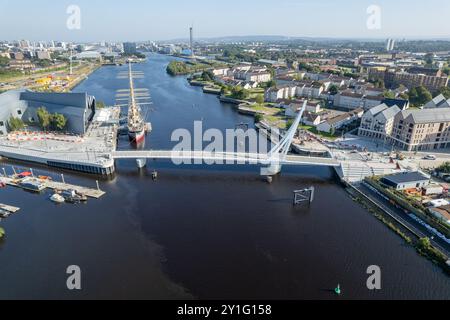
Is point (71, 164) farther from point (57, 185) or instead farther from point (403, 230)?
point (403, 230)

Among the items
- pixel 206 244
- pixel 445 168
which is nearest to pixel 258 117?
pixel 445 168

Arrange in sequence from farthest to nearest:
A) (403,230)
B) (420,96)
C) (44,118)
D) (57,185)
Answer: (420,96), (44,118), (57,185), (403,230)

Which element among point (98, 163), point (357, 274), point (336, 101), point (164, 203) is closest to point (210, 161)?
point (164, 203)

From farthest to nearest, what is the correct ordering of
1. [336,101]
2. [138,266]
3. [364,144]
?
[336,101] < [364,144] < [138,266]

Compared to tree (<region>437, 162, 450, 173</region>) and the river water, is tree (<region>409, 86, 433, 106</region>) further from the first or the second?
the river water
